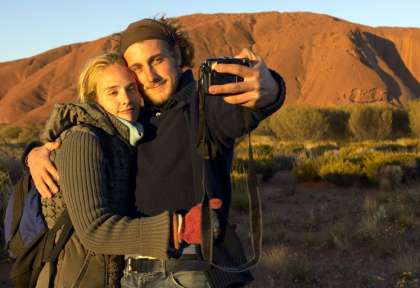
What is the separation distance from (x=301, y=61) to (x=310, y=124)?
46.3m

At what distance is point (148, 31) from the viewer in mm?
2504

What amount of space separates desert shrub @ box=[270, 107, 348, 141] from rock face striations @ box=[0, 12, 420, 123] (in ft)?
108

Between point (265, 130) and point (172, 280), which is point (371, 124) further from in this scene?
point (172, 280)

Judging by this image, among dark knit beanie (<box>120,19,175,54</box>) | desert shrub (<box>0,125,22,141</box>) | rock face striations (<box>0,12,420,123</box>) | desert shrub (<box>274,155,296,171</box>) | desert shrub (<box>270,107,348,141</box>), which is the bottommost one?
rock face striations (<box>0,12,420,123</box>)

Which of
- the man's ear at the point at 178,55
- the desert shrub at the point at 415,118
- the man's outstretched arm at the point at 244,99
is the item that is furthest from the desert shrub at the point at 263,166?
the desert shrub at the point at 415,118

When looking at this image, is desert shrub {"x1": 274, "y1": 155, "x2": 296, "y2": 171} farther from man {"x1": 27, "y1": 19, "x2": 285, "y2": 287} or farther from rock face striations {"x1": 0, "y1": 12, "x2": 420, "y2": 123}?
rock face striations {"x1": 0, "y1": 12, "x2": 420, "y2": 123}

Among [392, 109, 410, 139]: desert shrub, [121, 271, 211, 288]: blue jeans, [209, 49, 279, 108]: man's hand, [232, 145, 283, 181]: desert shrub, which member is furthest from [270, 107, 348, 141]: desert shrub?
[209, 49, 279, 108]: man's hand

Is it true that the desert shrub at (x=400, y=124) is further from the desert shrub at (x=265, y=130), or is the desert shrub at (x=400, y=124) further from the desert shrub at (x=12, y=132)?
the desert shrub at (x=12, y=132)

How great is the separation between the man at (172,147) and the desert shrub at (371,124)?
33.0m

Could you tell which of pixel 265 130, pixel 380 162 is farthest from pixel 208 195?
pixel 265 130

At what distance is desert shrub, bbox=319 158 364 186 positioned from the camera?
15805mm

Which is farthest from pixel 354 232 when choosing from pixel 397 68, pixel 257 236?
pixel 397 68

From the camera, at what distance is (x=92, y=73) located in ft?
8.26

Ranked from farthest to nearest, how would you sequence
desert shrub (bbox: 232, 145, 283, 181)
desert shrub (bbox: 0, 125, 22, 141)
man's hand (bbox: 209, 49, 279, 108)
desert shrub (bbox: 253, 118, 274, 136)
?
1. desert shrub (bbox: 0, 125, 22, 141)
2. desert shrub (bbox: 253, 118, 274, 136)
3. desert shrub (bbox: 232, 145, 283, 181)
4. man's hand (bbox: 209, 49, 279, 108)
